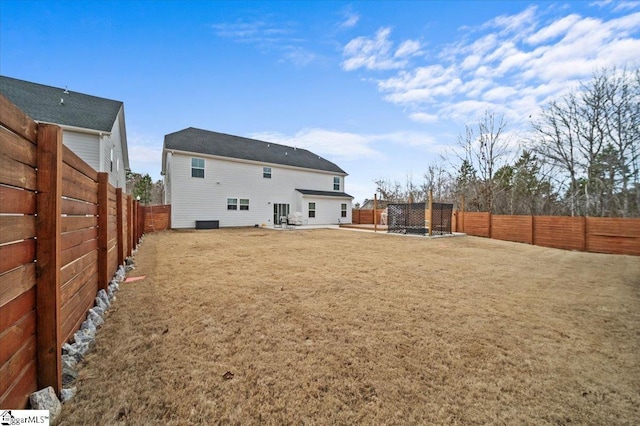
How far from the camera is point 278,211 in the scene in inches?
807

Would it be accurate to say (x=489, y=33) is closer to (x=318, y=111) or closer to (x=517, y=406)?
(x=318, y=111)

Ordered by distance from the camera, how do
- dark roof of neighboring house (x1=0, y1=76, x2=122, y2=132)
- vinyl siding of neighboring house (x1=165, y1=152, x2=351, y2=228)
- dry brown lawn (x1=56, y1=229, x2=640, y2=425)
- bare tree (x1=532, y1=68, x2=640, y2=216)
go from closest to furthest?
dry brown lawn (x1=56, y1=229, x2=640, y2=425) < dark roof of neighboring house (x1=0, y1=76, x2=122, y2=132) < bare tree (x1=532, y1=68, x2=640, y2=216) < vinyl siding of neighboring house (x1=165, y1=152, x2=351, y2=228)

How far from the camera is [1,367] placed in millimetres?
1236

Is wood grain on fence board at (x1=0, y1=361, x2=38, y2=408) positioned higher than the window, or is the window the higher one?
the window

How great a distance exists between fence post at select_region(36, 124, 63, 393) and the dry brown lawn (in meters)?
0.37

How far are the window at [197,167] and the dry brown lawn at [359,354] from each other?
42.9ft

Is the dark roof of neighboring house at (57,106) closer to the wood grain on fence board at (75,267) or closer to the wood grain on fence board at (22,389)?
the wood grain on fence board at (75,267)

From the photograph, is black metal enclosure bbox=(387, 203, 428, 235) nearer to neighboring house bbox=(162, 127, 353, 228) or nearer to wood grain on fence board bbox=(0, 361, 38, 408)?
neighboring house bbox=(162, 127, 353, 228)

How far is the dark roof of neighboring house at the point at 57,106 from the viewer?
10.3 meters

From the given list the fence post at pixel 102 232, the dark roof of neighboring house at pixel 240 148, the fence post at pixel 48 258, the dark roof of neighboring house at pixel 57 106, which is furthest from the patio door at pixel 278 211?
the fence post at pixel 48 258

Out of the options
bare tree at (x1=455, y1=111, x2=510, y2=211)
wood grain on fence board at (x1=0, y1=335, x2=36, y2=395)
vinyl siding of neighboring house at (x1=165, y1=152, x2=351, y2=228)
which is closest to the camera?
wood grain on fence board at (x1=0, y1=335, x2=36, y2=395)

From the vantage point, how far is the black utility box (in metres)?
16.5

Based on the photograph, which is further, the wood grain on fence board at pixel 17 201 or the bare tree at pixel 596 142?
the bare tree at pixel 596 142

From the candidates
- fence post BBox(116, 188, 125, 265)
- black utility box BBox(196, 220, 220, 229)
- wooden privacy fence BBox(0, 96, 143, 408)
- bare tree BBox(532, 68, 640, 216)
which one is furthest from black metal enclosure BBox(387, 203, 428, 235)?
wooden privacy fence BBox(0, 96, 143, 408)
